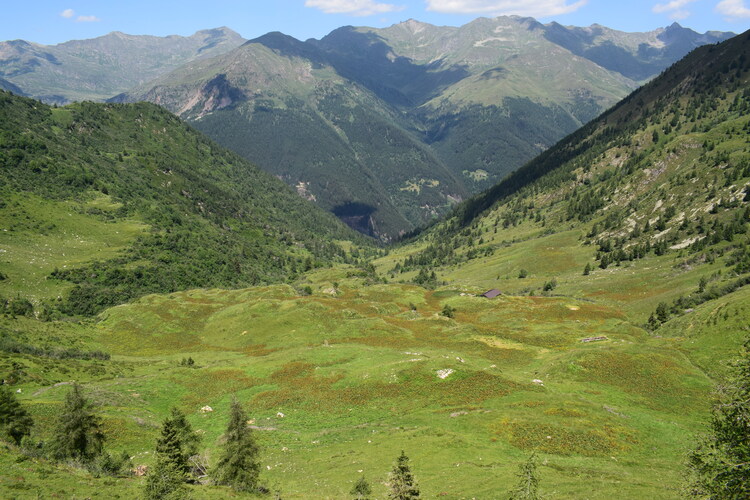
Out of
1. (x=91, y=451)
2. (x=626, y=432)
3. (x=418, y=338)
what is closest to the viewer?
(x=91, y=451)

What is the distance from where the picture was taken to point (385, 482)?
119 feet

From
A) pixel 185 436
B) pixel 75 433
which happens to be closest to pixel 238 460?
pixel 185 436

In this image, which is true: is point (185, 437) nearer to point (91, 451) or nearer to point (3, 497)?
point (91, 451)

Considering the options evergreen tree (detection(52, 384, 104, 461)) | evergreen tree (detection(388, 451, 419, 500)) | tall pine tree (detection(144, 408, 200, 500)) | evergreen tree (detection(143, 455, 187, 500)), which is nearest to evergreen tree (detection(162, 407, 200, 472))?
tall pine tree (detection(144, 408, 200, 500))

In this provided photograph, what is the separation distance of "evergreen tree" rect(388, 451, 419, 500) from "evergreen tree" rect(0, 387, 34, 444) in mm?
36828

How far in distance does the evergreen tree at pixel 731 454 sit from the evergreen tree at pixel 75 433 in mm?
47465

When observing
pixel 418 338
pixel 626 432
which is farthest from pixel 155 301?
pixel 626 432

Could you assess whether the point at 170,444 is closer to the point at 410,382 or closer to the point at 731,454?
the point at 410,382

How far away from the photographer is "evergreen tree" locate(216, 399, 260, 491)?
35.8 meters

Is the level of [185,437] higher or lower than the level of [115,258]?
lower

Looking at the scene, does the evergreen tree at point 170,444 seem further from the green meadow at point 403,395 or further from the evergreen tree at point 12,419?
the evergreen tree at point 12,419

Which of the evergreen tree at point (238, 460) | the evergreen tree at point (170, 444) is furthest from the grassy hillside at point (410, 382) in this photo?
the evergreen tree at point (170, 444)

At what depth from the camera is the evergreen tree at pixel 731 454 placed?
65.4 ft

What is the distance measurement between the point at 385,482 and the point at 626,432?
1046 inches
